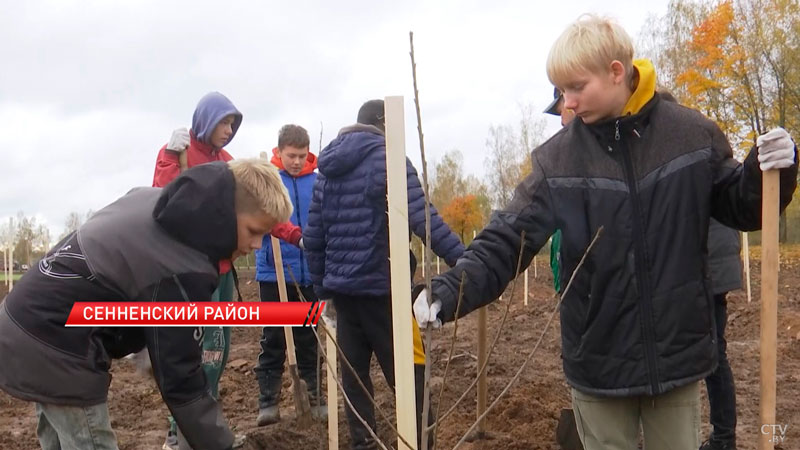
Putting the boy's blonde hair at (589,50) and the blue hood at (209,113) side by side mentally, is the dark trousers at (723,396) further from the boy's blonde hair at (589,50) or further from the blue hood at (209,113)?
the blue hood at (209,113)

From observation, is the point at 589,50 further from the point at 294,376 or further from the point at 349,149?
the point at 294,376

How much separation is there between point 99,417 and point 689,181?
204 centimetres

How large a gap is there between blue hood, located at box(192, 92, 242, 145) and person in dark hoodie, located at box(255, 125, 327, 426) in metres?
0.82

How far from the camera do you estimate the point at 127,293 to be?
227 cm

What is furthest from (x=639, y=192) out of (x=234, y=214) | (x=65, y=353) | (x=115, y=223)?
(x=65, y=353)

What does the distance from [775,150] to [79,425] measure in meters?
2.33

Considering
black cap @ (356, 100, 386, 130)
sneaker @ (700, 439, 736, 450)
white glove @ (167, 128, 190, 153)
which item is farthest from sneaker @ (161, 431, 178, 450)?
sneaker @ (700, 439, 736, 450)

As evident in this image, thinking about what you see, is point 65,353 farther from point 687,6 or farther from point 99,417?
point 687,6

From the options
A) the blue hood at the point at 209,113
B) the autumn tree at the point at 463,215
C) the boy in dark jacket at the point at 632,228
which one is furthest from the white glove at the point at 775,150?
the autumn tree at the point at 463,215

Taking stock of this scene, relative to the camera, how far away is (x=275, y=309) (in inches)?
130

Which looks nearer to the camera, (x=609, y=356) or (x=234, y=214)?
(x=609, y=356)

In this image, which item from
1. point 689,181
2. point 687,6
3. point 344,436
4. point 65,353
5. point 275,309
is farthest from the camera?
point 687,6

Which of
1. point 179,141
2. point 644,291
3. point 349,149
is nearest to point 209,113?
point 179,141

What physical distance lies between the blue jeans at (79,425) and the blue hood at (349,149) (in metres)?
1.58
